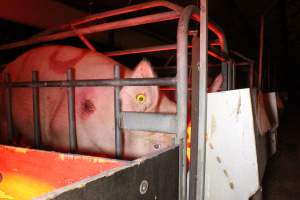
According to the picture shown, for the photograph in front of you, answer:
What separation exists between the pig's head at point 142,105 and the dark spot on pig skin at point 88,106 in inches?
9.8

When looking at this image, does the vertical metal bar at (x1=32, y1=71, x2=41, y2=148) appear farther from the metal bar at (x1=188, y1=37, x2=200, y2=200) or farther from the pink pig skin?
the metal bar at (x1=188, y1=37, x2=200, y2=200)

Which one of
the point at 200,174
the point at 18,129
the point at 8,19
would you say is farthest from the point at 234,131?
the point at 8,19

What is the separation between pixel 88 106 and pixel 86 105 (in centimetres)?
2

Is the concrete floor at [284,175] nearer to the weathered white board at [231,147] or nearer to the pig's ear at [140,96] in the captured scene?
the weathered white board at [231,147]

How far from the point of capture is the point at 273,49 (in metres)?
8.75

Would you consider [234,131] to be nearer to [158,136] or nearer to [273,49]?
[158,136]

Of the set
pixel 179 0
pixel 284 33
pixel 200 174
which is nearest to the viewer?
pixel 200 174

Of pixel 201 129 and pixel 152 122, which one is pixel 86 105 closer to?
pixel 152 122

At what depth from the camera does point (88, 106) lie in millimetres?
1401

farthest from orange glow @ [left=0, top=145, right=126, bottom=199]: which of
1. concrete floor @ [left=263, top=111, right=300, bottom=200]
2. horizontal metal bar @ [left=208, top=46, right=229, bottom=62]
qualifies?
concrete floor @ [left=263, top=111, right=300, bottom=200]

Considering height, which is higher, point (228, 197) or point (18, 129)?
point (18, 129)

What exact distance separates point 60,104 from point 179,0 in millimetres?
2539

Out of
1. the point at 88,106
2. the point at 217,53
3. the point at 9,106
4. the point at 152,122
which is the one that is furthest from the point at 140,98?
the point at 9,106

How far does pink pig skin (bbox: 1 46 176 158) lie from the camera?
118 cm
